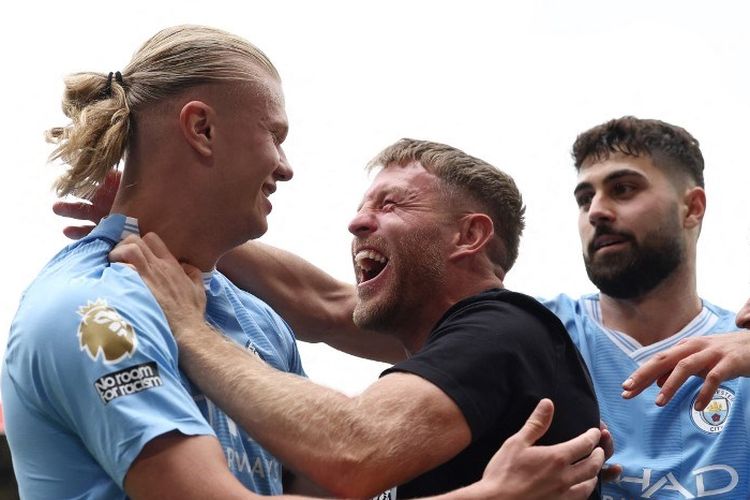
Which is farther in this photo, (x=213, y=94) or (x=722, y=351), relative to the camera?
(x=722, y=351)

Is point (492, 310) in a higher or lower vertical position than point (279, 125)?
lower

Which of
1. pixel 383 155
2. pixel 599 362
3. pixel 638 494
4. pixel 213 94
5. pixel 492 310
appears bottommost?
pixel 638 494

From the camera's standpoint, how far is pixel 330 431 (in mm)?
3092

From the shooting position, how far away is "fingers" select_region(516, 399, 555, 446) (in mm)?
3160

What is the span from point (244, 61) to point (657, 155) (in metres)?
2.95

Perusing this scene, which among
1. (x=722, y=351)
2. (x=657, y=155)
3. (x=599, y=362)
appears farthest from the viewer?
(x=657, y=155)

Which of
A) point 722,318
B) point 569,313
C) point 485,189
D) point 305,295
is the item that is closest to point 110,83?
point 485,189

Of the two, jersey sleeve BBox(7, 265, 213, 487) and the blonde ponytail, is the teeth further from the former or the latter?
jersey sleeve BBox(7, 265, 213, 487)

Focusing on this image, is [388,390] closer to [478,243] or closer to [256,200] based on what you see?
[256,200]

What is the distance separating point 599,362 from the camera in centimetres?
519

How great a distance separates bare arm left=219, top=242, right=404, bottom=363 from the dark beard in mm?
1063

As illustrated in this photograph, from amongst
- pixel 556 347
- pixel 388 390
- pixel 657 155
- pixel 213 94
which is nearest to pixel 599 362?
pixel 657 155

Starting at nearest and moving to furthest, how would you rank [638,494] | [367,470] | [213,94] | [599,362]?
1. [367,470]
2. [213,94]
3. [638,494]
4. [599,362]

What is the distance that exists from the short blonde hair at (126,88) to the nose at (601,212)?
8.10ft
